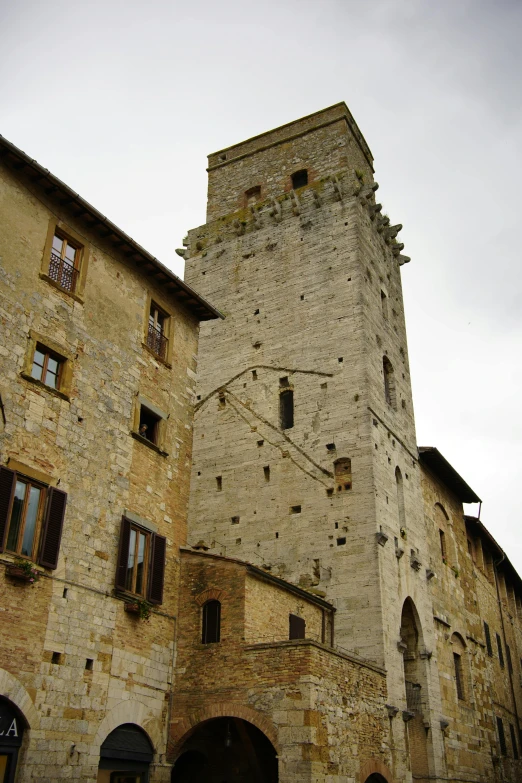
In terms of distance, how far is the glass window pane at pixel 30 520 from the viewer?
39.7 feet

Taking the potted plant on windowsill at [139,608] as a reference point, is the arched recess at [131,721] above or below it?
below

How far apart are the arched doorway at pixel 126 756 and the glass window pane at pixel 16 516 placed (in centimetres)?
381

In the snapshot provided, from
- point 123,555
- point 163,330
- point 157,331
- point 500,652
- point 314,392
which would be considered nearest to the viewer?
point 123,555

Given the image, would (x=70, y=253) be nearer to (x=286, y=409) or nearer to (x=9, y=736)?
(x=9, y=736)

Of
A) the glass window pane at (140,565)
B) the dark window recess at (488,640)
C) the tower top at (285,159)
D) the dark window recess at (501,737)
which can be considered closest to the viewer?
the glass window pane at (140,565)

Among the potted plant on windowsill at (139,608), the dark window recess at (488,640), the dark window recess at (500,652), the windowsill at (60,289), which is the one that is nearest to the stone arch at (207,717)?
the potted plant on windowsill at (139,608)

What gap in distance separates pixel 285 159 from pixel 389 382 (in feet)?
31.2

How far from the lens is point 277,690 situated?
13.6 meters

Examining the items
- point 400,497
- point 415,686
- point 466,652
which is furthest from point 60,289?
point 466,652

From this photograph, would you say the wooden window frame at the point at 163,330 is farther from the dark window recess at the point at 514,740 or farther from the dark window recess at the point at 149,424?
the dark window recess at the point at 514,740

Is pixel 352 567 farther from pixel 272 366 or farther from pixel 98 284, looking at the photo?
pixel 98 284

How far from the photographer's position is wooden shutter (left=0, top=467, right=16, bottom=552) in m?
Result: 11.7

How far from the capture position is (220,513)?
21.6 meters

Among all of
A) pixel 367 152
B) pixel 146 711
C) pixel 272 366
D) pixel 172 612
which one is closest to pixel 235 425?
pixel 272 366
